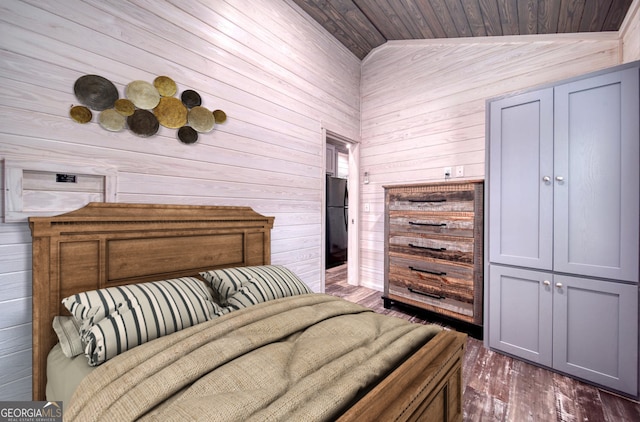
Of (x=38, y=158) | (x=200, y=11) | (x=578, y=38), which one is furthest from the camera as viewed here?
(x=578, y=38)

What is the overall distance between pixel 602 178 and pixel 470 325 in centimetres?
145

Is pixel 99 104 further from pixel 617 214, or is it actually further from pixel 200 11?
pixel 617 214

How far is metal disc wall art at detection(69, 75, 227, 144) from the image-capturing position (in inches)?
61.3

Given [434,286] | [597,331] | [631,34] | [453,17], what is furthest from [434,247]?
[453,17]

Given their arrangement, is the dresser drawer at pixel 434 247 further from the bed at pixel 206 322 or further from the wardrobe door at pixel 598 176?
the bed at pixel 206 322

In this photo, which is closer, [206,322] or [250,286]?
[206,322]

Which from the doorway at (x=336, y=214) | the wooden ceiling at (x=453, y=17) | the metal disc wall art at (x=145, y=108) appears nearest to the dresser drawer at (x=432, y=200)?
the doorway at (x=336, y=214)

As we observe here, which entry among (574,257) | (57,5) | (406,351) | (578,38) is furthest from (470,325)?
(57,5)

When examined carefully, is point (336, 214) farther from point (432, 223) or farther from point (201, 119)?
point (201, 119)

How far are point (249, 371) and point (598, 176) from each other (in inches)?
89.5

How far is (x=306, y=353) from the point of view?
0.97 meters

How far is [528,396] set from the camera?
1.65 metres

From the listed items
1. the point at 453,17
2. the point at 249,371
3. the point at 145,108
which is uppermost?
the point at 453,17

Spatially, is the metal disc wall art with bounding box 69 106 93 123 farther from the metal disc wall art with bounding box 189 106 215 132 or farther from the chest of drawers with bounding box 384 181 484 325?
the chest of drawers with bounding box 384 181 484 325
